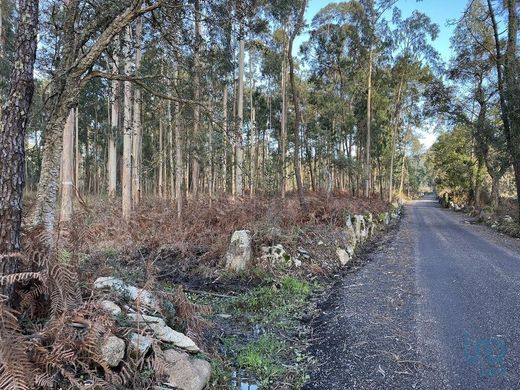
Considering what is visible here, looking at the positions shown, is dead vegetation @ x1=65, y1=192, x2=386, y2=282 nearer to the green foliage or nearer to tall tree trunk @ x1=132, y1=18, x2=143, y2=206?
tall tree trunk @ x1=132, y1=18, x2=143, y2=206

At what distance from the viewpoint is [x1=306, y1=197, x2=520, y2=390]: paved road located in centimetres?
325

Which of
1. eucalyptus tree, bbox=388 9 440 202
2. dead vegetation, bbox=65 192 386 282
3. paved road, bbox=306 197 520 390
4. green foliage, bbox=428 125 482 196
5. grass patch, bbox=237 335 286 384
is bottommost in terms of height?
grass patch, bbox=237 335 286 384

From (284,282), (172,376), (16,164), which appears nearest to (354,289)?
(284,282)

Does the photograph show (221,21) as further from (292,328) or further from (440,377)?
(440,377)

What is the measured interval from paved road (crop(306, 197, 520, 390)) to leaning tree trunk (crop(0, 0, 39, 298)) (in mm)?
2842

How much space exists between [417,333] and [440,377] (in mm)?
1014

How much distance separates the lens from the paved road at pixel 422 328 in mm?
3252

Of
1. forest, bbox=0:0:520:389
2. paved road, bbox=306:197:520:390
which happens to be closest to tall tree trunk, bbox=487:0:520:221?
forest, bbox=0:0:520:389

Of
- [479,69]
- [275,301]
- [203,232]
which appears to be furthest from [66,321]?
[479,69]

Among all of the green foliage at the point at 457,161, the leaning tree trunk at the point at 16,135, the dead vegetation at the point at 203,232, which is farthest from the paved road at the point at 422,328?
the green foliage at the point at 457,161

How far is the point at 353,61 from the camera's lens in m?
23.2

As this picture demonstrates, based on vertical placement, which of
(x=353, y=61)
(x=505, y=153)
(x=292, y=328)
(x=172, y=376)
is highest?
(x=353, y=61)

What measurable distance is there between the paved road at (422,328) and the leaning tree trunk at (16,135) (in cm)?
284

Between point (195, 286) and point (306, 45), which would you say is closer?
point (195, 286)
